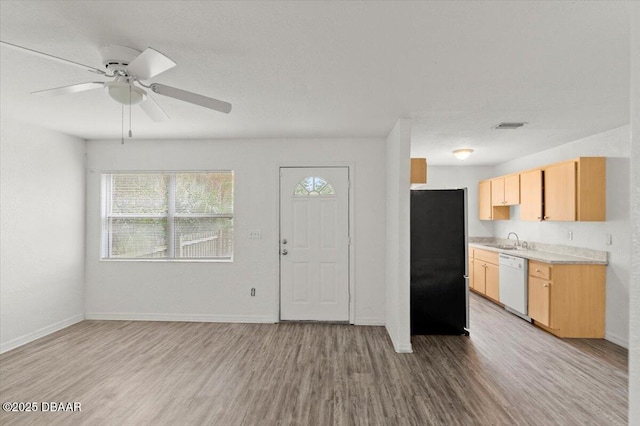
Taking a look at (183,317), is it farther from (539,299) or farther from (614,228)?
(614,228)

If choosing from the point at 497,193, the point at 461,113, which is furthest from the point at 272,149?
the point at 497,193

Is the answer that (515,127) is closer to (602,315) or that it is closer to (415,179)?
(415,179)

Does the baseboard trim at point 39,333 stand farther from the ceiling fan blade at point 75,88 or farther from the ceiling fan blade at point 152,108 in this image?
the ceiling fan blade at point 152,108

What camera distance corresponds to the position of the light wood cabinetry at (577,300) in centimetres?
399

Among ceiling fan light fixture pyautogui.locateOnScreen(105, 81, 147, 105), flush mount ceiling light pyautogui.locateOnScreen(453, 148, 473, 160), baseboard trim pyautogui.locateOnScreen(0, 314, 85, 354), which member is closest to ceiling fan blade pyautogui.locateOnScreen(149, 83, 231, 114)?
ceiling fan light fixture pyautogui.locateOnScreen(105, 81, 147, 105)

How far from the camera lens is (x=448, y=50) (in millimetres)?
2164

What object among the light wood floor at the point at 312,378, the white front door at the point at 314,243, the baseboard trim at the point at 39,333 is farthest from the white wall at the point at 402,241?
the baseboard trim at the point at 39,333

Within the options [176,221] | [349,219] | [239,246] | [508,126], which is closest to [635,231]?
[508,126]

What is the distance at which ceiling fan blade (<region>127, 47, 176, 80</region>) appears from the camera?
1.78 m

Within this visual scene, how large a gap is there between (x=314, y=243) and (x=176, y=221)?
6.44ft

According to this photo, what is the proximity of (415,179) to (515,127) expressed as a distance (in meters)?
1.27

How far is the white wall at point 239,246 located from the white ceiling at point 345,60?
71cm

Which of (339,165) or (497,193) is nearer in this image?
(339,165)

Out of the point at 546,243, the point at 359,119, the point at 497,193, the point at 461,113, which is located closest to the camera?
the point at 461,113
